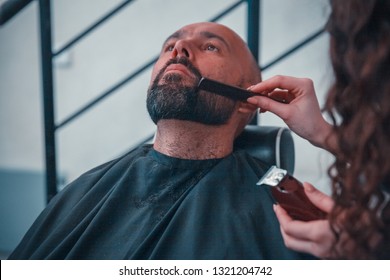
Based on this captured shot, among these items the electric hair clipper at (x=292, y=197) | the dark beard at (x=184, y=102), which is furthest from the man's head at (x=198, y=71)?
the electric hair clipper at (x=292, y=197)

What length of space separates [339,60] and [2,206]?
70 cm

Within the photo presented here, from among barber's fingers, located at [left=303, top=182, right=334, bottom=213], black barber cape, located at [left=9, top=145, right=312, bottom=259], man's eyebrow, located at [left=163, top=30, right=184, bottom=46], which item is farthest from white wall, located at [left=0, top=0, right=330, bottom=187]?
barber's fingers, located at [left=303, top=182, right=334, bottom=213]

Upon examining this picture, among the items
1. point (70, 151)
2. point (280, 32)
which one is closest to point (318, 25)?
point (280, 32)

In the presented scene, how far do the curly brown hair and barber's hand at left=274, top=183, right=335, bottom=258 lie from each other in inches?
0.6

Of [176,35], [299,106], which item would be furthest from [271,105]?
[176,35]

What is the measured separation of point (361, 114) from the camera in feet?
1.97

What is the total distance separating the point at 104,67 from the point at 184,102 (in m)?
0.30

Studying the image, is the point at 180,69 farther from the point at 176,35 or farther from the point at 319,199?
the point at 319,199

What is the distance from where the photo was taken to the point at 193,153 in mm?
954

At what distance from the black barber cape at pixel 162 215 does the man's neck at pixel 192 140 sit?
2 cm

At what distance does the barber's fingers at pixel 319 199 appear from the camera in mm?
649

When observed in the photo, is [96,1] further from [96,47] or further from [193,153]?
[193,153]

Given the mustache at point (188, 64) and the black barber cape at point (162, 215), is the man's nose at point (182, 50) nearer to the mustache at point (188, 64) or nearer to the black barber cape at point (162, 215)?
the mustache at point (188, 64)

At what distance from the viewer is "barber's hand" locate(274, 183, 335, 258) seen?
622 mm
